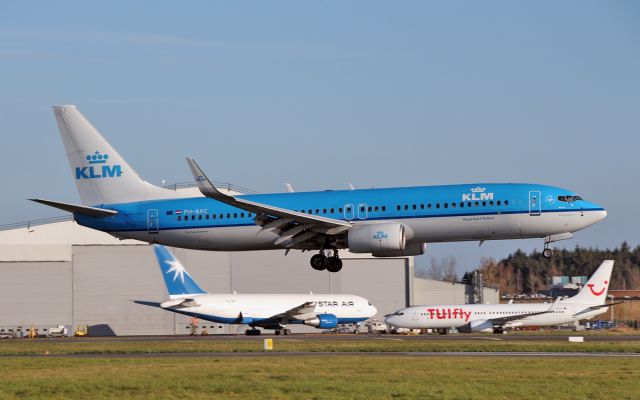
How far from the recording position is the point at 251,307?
9725 cm

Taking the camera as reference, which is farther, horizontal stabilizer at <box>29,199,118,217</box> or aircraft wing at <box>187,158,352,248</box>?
horizontal stabilizer at <box>29,199,118,217</box>

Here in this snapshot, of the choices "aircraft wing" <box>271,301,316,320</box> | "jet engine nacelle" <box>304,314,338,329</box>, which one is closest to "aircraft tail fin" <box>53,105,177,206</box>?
"aircraft wing" <box>271,301,316,320</box>

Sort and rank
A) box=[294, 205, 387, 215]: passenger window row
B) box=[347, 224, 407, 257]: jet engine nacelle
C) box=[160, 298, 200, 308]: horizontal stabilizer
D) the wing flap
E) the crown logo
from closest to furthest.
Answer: the wing flap < box=[347, 224, 407, 257]: jet engine nacelle < box=[294, 205, 387, 215]: passenger window row < the crown logo < box=[160, 298, 200, 308]: horizontal stabilizer

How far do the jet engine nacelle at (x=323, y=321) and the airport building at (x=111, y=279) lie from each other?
32.2 feet

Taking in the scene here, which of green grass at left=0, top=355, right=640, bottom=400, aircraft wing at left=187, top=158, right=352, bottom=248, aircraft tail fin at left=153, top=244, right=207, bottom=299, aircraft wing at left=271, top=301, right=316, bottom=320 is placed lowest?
green grass at left=0, top=355, right=640, bottom=400

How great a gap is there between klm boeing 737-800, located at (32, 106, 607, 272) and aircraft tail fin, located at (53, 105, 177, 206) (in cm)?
7

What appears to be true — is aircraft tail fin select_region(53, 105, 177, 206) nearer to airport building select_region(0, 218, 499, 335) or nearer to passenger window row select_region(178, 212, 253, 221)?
passenger window row select_region(178, 212, 253, 221)

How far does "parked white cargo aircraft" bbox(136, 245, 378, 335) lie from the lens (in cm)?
9656

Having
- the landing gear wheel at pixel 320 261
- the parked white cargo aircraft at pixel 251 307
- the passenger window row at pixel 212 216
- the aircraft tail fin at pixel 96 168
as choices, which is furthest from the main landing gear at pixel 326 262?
the parked white cargo aircraft at pixel 251 307

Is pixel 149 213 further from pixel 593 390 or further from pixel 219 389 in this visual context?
pixel 593 390

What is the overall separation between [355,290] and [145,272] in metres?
22.5

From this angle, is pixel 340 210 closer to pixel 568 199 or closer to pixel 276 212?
pixel 276 212

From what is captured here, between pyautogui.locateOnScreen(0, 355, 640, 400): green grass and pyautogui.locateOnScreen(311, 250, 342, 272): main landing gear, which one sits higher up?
pyautogui.locateOnScreen(311, 250, 342, 272): main landing gear

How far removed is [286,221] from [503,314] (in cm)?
4702
